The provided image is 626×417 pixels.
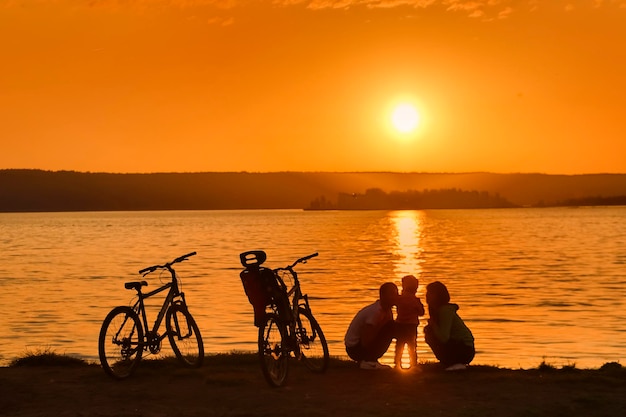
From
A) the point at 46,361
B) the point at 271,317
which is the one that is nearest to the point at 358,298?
the point at 46,361

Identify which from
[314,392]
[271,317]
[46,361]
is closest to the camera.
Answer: [314,392]

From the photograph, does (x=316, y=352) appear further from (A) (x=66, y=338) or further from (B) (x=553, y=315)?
(B) (x=553, y=315)

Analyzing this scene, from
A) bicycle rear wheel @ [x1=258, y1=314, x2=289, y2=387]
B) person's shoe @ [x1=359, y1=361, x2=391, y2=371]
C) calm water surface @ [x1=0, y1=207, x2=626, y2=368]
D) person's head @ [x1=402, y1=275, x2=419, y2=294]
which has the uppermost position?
person's head @ [x1=402, y1=275, x2=419, y2=294]

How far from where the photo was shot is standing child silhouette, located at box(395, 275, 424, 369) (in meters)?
13.1

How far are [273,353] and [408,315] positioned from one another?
211 centimetres

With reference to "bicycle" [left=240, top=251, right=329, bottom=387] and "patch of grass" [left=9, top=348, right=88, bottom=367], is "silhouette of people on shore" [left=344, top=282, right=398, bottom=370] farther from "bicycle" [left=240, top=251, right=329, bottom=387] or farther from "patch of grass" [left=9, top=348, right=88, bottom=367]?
"patch of grass" [left=9, top=348, right=88, bottom=367]

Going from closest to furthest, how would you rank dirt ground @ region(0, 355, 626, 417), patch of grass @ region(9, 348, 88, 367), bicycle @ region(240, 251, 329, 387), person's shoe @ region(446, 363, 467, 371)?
dirt ground @ region(0, 355, 626, 417), bicycle @ region(240, 251, 329, 387), person's shoe @ region(446, 363, 467, 371), patch of grass @ region(9, 348, 88, 367)

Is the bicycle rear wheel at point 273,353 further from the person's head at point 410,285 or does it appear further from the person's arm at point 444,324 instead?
the person's arm at point 444,324

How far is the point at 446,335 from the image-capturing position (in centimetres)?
1309

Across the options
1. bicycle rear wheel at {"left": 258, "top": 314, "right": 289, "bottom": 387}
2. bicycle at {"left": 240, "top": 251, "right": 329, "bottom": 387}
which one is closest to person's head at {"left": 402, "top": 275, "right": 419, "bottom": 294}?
bicycle at {"left": 240, "top": 251, "right": 329, "bottom": 387}

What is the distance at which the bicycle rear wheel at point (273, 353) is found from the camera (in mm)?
11805

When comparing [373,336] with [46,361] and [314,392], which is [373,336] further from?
[46,361]

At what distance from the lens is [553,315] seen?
2925 centimetres

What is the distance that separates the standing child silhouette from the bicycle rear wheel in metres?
1.75
